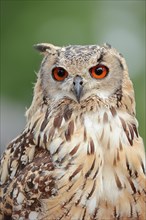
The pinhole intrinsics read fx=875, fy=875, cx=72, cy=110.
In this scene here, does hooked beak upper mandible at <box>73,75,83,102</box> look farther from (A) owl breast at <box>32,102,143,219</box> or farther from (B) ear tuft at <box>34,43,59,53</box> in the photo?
(B) ear tuft at <box>34,43,59,53</box>

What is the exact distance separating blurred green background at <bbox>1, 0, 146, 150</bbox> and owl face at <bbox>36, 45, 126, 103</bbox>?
1008cm

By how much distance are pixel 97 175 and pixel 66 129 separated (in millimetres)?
357

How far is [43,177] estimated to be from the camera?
202 inches

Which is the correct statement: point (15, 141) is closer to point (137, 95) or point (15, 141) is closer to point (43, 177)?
point (43, 177)

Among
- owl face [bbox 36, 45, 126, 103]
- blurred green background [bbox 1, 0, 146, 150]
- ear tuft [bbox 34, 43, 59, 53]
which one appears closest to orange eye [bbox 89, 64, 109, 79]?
owl face [bbox 36, 45, 126, 103]

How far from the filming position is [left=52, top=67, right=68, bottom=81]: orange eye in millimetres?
5172

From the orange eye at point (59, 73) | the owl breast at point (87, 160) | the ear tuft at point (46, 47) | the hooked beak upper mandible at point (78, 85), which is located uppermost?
the ear tuft at point (46, 47)

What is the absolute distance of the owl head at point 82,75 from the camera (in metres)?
5.11

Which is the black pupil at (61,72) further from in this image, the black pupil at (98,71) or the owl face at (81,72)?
the black pupil at (98,71)

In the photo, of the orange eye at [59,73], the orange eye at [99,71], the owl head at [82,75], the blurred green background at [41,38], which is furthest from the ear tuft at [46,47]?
the blurred green background at [41,38]

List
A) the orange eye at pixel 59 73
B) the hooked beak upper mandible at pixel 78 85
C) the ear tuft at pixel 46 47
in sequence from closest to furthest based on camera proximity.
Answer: the hooked beak upper mandible at pixel 78 85, the orange eye at pixel 59 73, the ear tuft at pixel 46 47

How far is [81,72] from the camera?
16.8ft

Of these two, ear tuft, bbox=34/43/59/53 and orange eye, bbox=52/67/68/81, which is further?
ear tuft, bbox=34/43/59/53

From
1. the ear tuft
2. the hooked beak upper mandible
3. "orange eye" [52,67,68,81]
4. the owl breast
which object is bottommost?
the owl breast
